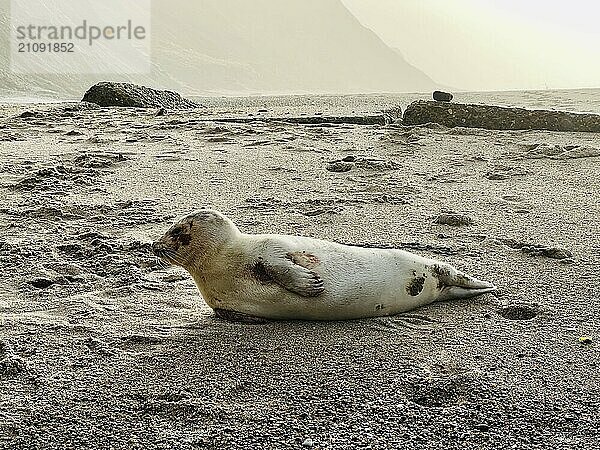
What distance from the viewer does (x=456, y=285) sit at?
2975 mm

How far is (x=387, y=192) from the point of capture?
15.9ft

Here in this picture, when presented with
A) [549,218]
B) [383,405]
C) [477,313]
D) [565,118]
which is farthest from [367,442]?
[565,118]

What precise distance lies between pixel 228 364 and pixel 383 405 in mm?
522

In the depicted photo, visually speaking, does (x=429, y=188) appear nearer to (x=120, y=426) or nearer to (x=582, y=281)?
(x=582, y=281)

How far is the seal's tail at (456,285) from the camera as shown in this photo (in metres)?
2.95

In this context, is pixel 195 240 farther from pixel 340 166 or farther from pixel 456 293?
pixel 340 166

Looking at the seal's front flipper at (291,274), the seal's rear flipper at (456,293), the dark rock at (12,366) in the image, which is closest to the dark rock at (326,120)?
the seal's rear flipper at (456,293)

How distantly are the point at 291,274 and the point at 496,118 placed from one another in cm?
535

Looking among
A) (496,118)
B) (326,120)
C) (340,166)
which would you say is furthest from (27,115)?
(496,118)

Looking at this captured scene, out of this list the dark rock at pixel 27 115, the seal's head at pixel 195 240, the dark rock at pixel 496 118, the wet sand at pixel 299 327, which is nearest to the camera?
the wet sand at pixel 299 327

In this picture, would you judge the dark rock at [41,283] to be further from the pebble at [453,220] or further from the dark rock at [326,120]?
the dark rock at [326,120]

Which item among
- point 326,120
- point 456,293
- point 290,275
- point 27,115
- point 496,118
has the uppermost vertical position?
point 496,118

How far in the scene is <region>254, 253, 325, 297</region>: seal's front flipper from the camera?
2.62m

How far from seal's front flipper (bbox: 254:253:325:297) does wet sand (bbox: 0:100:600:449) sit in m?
0.14
